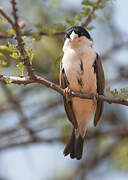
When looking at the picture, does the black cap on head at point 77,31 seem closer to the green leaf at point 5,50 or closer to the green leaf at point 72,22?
the green leaf at point 72,22

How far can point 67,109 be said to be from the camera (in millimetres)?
4090

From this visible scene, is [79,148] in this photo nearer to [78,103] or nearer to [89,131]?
[78,103]

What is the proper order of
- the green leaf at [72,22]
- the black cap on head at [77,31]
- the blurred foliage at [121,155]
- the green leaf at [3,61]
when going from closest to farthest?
the green leaf at [3,61] < the green leaf at [72,22] < the black cap on head at [77,31] < the blurred foliage at [121,155]

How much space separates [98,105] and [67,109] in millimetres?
312

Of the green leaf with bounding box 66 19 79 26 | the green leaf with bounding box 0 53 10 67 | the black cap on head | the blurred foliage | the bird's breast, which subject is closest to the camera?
the green leaf with bounding box 0 53 10 67

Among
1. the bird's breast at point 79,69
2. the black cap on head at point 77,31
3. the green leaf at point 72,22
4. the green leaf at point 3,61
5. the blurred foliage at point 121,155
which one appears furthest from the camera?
the blurred foliage at point 121,155

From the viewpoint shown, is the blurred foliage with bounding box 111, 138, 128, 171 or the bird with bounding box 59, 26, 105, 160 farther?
the blurred foliage with bounding box 111, 138, 128, 171

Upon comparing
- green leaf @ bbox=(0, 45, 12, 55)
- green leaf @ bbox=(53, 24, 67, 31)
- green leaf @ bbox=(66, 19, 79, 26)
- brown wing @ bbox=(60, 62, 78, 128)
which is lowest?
brown wing @ bbox=(60, 62, 78, 128)

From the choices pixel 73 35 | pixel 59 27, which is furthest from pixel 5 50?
pixel 73 35

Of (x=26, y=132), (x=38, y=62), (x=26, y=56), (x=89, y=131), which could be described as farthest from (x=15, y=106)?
(x=26, y=56)

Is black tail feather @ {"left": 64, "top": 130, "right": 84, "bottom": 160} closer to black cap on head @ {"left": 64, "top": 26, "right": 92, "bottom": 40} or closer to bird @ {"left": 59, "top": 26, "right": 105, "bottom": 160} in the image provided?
bird @ {"left": 59, "top": 26, "right": 105, "bottom": 160}

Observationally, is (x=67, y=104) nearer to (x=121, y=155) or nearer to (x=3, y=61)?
(x=3, y=61)

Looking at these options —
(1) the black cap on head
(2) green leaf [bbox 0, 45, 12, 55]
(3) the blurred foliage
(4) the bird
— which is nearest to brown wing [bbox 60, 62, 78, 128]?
(4) the bird

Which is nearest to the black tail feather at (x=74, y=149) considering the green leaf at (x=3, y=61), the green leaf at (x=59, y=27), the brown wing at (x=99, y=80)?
the brown wing at (x=99, y=80)
